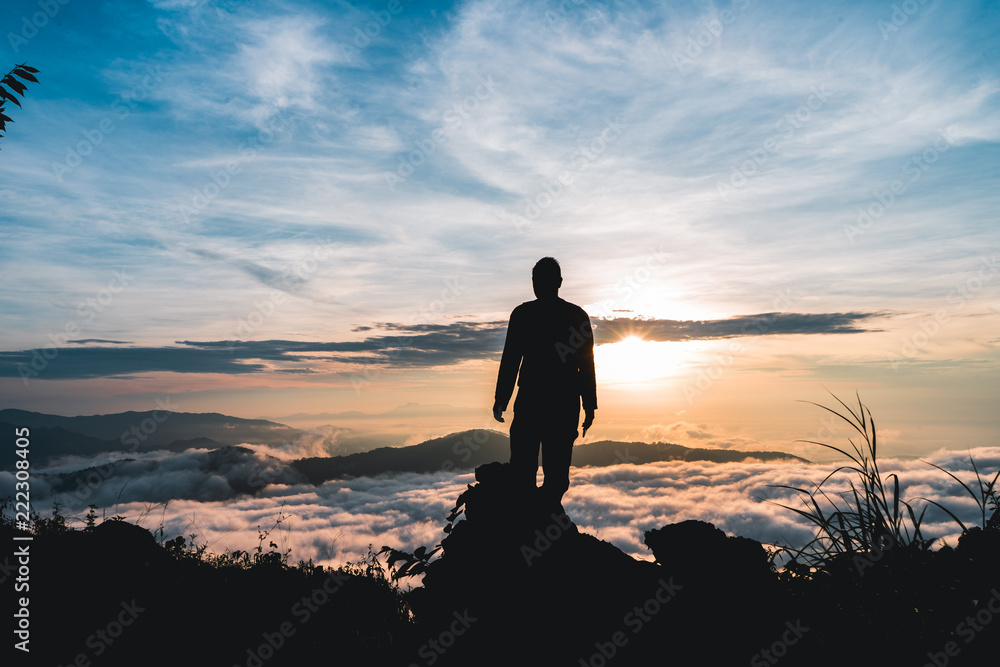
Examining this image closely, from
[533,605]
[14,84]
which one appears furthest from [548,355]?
[14,84]

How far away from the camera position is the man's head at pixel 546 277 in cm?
707

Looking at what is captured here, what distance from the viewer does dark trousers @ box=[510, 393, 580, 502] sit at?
6.88m

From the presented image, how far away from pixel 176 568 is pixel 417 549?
4.01 metres

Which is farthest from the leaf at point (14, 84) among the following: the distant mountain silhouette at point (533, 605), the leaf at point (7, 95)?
the distant mountain silhouette at point (533, 605)

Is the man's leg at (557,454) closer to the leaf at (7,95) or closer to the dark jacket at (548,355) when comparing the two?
the dark jacket at (548,355)

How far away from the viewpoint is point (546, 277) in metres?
7.06

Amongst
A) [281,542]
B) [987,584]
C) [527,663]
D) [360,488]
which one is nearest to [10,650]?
[281,542]

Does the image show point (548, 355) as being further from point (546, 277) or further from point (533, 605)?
point (533, 605)

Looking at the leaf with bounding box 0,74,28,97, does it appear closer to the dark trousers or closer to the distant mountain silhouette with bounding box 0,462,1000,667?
the distant mountain silhouette with bounding box 0,462,1000,667

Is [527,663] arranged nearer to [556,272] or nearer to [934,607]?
[934,607]

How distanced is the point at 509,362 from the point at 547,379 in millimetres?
597

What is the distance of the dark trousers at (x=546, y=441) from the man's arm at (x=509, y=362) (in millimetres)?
310

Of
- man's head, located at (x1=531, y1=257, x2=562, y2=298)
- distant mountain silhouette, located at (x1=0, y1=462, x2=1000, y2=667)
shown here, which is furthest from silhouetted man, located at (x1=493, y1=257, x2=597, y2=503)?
distant mountain silhouette, located at (x1=0, y1=462, x2=1000, y2=667)

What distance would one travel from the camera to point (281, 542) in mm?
8172
